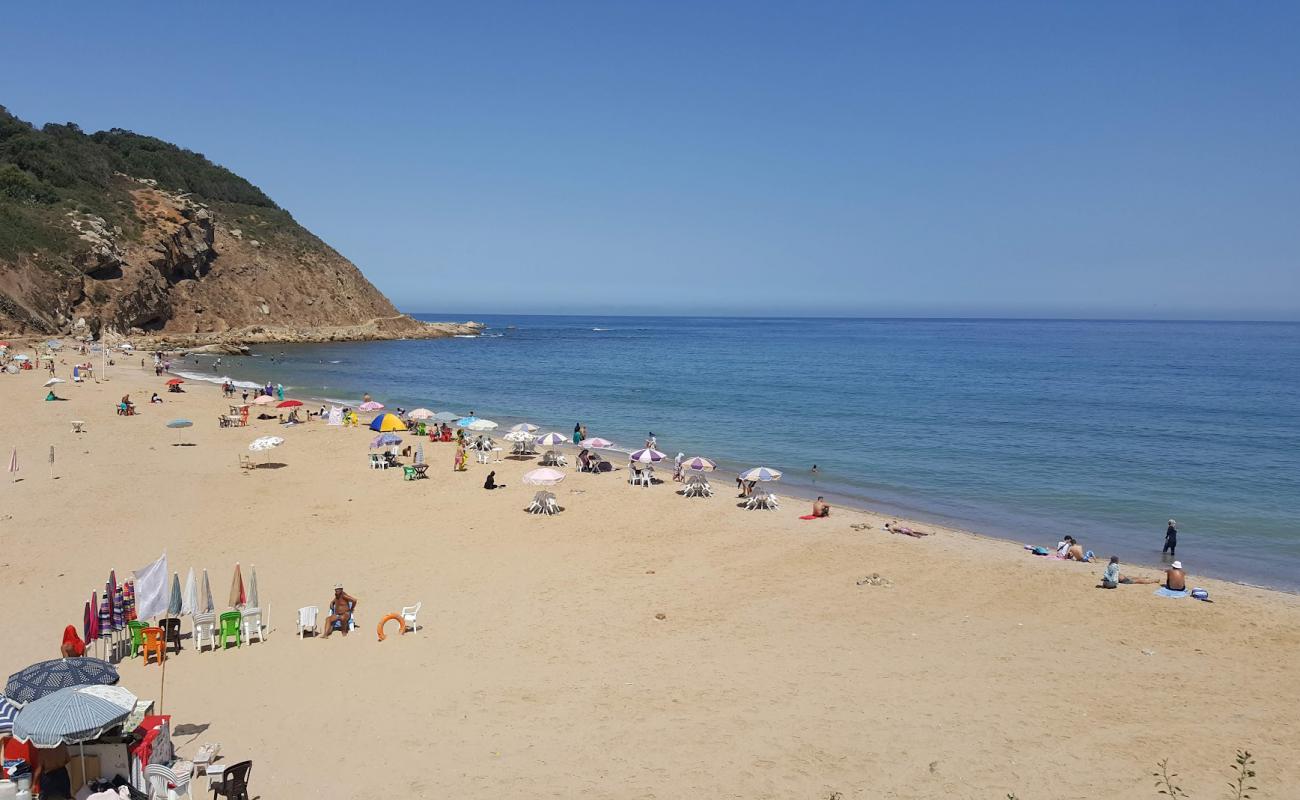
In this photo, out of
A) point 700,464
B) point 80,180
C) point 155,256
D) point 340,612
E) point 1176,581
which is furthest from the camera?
point 80,180

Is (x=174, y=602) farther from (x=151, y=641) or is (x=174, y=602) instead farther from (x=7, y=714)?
(x=7, y=714)

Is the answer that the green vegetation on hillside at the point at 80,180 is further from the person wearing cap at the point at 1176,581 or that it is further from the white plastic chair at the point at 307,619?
the person wearing cap at the point at 1176,581

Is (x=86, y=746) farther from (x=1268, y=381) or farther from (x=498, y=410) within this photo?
(x=1268, y=381)

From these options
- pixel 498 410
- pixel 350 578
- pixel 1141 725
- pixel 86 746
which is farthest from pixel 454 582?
pixel 498 410

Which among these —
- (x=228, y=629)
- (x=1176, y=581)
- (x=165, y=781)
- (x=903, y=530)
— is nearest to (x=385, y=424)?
(x=228, y=629)

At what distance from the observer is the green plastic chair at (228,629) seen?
11250mm

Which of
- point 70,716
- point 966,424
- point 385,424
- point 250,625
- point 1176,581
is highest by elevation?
point 70,716

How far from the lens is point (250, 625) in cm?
1147

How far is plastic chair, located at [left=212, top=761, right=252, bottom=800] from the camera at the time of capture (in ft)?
23.8

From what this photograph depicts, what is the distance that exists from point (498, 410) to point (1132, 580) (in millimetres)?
31363

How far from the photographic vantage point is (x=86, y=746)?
749 centimetres

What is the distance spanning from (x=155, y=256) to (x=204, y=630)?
68804mm

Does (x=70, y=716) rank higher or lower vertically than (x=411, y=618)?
higher

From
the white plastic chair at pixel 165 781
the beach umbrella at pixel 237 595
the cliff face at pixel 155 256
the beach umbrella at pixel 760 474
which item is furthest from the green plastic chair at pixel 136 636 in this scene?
the cliff face at pixel 155 256
